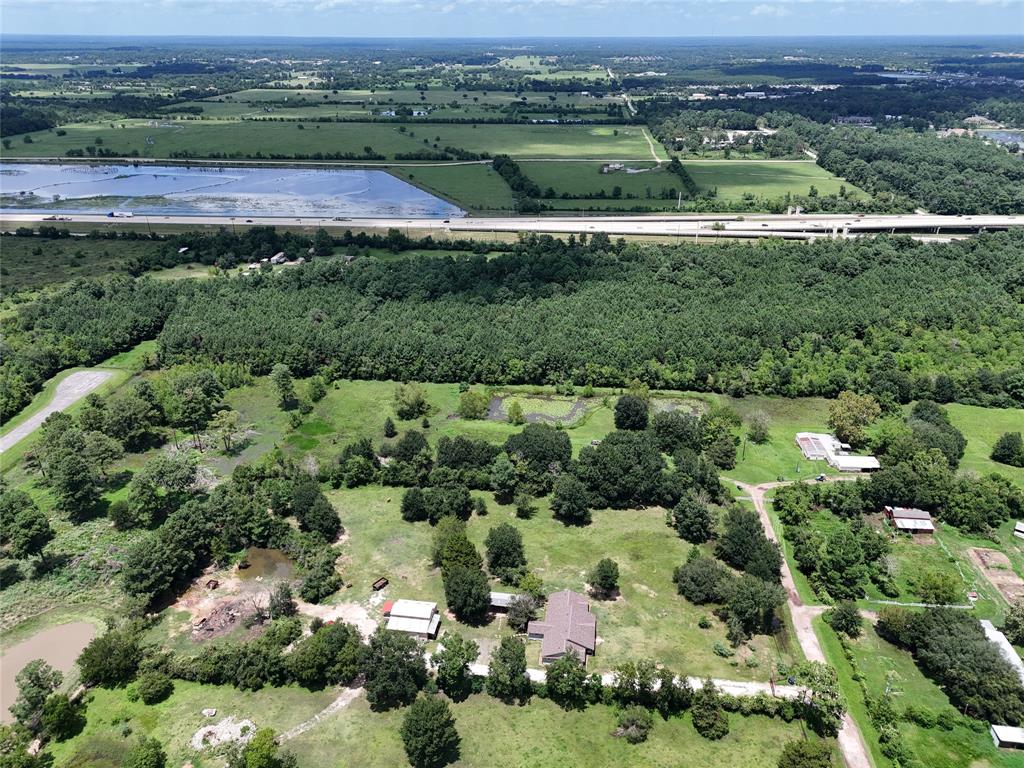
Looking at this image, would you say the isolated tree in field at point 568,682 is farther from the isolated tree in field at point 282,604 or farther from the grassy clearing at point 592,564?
the isolated tree in field at point 282,604

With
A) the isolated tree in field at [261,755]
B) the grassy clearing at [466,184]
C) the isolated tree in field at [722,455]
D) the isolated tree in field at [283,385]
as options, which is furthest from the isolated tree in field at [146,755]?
the grassy clearing at [466,184]

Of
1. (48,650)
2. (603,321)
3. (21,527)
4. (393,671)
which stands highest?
(603,321)

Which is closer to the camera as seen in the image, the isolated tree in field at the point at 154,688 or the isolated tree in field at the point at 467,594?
the isolated tree in field at the point at 154,688

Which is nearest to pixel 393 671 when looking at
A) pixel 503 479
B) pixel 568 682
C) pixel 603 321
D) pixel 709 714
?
pixel 568 682

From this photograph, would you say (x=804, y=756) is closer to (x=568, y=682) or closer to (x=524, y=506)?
(x=568, y=682)

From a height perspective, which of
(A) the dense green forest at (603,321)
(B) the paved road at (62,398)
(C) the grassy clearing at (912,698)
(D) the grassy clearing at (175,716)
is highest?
(A) the dense green forest at (603,321)

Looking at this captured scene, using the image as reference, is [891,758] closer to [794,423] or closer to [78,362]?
[794,423]
